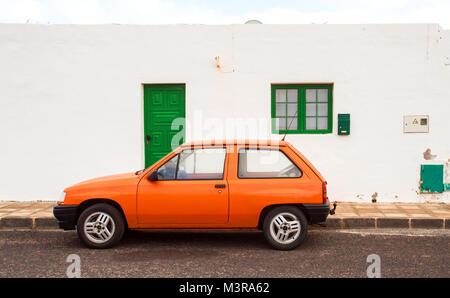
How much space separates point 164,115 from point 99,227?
407 centimetres

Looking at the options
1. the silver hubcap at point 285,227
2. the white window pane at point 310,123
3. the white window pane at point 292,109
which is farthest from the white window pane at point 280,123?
the silver hubcap at point 285,227

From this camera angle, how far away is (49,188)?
30.1 ft

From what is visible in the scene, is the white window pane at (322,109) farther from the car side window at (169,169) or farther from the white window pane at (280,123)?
the car side window at (169,169)

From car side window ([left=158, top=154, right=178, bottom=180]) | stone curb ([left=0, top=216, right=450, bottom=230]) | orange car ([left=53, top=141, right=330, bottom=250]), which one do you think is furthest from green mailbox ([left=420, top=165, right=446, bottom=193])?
car side window ([left=158, top=154, right=178, bottom=180])

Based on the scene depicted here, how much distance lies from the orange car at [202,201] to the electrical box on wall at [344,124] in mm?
3589

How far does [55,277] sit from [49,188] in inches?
209

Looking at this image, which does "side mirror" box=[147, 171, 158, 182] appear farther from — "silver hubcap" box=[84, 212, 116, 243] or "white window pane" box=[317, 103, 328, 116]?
"white window pane" box=[317, 103, 328, 116]

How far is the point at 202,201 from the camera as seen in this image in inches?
215

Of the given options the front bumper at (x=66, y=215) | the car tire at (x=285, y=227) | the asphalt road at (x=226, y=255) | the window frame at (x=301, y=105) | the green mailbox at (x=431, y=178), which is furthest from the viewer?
the window frame at (x=301, y=105)

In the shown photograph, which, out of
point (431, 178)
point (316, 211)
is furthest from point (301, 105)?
point (316, 211)

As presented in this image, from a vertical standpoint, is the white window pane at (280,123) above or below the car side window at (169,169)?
above

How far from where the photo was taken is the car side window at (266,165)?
563 cm
